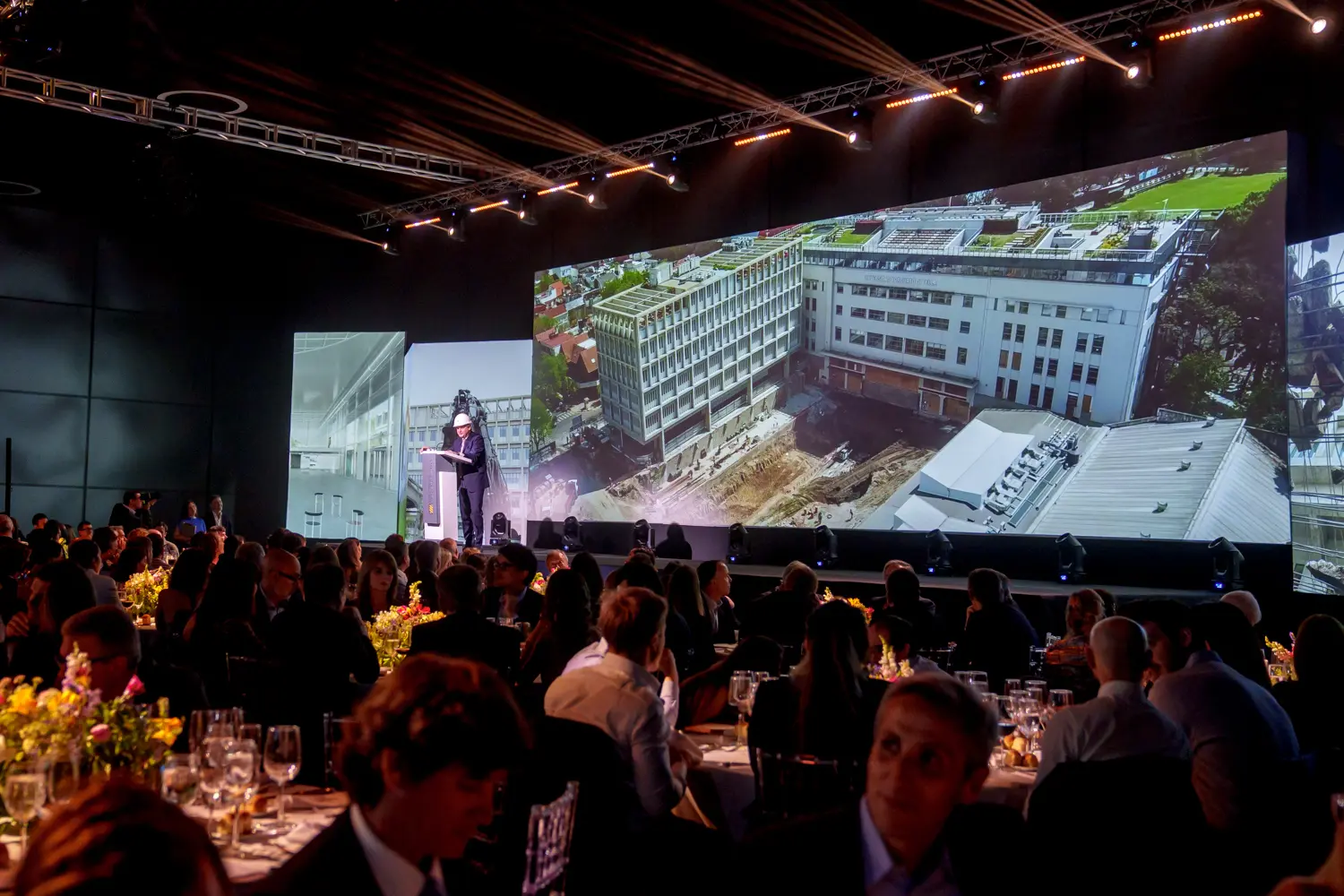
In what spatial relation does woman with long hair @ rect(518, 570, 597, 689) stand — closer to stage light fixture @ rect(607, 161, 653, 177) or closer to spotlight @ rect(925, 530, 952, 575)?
spotlight @ rect(925, 530, 952, 575)

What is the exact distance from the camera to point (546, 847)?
220 cm

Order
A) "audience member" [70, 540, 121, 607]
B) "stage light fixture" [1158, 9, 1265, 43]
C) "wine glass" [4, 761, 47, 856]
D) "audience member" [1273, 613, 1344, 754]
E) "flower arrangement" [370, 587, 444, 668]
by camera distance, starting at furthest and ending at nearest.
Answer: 1. "stage light fixture" [1158, 9, 1265, 43]
2. "audience member" [70, 540, 121, 607]
3. "flower arrangement" [370, 587, 444, 668]
4. "audience member" [1273, 613, 1344, 754]
5. "wine glass" [4, 761, 47, 856]

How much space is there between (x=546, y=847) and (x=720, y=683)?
265cm

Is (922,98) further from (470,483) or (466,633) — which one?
(466,633)

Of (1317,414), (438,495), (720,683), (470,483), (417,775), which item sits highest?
(1317,414)

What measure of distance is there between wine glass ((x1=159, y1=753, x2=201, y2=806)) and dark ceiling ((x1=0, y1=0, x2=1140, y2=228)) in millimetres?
9023

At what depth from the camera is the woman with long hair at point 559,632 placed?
15.0 feet

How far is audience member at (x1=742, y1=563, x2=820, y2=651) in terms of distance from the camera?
644 cm

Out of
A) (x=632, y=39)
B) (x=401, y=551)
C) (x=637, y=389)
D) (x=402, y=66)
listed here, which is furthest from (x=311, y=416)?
(x=401, y=551)

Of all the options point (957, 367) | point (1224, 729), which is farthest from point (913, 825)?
point (957, 367)

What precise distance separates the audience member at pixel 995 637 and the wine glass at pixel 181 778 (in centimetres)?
403

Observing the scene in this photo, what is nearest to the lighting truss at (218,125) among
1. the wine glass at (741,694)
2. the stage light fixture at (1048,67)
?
the stage light fixture at (1048,67)

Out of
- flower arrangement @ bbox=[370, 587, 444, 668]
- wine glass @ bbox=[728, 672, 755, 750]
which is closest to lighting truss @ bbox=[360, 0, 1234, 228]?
flower arrangement @ bbox=[370, 587, 444, 668]

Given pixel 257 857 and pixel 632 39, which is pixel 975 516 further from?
pixel 257 857
